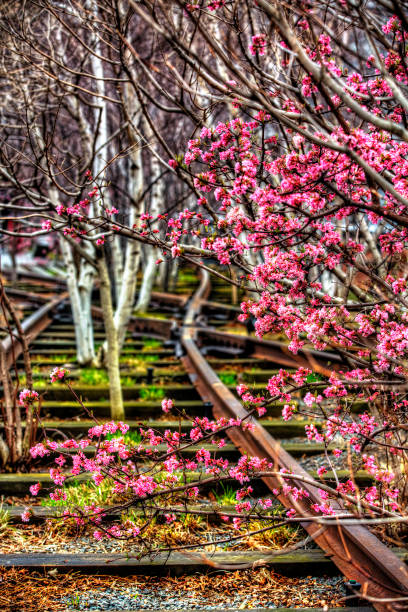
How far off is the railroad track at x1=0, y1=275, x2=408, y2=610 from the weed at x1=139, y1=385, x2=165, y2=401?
0.20 feet

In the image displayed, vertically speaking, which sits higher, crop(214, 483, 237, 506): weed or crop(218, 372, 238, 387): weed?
crop(218, 372, 238, 387): weed

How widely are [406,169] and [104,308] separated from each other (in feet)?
12.7

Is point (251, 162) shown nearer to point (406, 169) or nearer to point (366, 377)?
point (406, 169)

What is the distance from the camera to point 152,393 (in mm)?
6645

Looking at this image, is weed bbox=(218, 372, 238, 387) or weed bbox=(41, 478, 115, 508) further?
weed bbox=(218, 372, 238, 387)

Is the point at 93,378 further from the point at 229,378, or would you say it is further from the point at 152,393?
the point at 229,378

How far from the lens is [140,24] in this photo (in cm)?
1195

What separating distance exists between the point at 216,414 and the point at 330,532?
266 centimetres

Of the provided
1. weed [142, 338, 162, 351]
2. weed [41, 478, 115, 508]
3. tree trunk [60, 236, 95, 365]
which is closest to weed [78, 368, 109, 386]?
tree trunk [60, 236, 95, 365]

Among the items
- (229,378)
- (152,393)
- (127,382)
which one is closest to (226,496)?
(152,393)

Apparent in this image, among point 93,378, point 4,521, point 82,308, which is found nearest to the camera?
point 4,521

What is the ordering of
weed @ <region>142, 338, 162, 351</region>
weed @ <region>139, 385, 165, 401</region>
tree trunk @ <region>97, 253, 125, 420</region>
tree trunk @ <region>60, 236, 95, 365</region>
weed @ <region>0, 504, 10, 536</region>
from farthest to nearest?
weed @ <region>142, 338, 162, 351</region> → tree trunk @ <region>60, 236, 95, 365</region> → weed @ <region>139, 385, 165, 401</region> → tree trunk @ <region>97, 253, 125, 420</region> → weed @ <region>0, 504, 10, 536</region>

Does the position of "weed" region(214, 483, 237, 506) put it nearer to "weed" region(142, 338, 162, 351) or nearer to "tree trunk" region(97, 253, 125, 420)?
"tree trunk" region(97, 253, 125, 420)

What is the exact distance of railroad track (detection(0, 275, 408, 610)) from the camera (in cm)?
293
